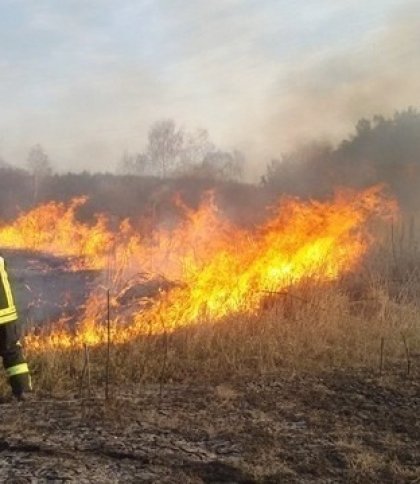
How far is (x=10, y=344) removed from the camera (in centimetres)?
527

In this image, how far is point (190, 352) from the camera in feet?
22.3

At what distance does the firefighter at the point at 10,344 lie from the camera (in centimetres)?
524

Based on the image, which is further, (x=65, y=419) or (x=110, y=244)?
(x=110, y=244)

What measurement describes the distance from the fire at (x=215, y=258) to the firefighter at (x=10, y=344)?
5.69 feet

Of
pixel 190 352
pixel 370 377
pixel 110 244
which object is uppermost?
pixel 110 244

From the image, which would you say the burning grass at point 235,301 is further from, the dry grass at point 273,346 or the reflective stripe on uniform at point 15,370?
the reflective stripe on uniform at point 15,370

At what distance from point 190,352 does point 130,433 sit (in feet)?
7.64

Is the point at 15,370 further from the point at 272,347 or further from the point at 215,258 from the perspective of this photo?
the point at 215,258

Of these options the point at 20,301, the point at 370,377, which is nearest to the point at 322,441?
the point at 370,377

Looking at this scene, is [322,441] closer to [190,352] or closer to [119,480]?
[119,480]

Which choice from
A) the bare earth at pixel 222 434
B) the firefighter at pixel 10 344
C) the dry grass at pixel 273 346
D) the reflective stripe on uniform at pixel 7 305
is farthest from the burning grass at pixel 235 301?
the reflective stripe on uniform at pixel 7 305

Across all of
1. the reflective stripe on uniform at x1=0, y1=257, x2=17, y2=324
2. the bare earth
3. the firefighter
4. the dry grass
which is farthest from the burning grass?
the reflective stripe on uniform at x1=0, y1=257, x2=17, y2=324

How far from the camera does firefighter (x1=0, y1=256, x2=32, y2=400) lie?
5242 millimetres

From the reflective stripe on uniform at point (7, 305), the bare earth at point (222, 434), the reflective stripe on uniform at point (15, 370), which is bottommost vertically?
the bare earth at point (222, 434)
